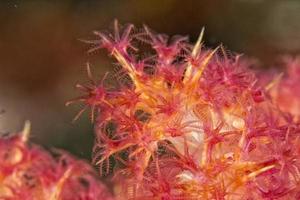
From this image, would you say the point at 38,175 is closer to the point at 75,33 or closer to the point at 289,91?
the point at 289,91

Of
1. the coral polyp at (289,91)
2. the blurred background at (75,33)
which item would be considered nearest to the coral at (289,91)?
the coral polyp at (289,91)

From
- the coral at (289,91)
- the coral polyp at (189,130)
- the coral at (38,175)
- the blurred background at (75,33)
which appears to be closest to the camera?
the coral polyp at (189,130)

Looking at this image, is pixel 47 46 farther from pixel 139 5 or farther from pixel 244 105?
pixel 244 105

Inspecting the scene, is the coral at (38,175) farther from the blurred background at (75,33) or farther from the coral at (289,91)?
the blurred background at (75,33)

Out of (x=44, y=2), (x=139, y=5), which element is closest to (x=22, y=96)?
(x=44, y=2)

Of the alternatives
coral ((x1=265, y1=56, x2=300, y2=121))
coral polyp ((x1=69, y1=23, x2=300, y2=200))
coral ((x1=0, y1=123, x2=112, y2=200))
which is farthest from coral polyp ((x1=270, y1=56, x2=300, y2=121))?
coral polyp ((x1=69, y1=23, x2=300, y2=200))

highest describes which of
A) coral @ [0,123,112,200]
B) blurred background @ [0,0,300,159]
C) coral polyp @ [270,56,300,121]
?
blurred background @ [0,0,300,159]

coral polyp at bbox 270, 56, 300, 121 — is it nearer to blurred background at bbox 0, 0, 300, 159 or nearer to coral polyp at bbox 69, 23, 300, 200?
blurred background at bbox 0, 0, 300, 159
